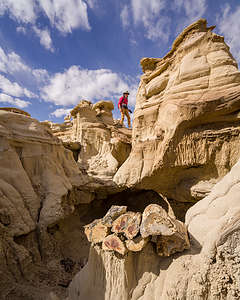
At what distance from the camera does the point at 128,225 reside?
152cm

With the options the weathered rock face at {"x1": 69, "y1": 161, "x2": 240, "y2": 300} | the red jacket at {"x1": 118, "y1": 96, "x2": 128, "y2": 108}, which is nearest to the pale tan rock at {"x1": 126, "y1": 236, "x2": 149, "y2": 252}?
the weathered rock face at {"x1": 69, "y1": 161, "x2": 240, "y2": 300}

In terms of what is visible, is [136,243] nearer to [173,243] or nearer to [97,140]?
[173,243]

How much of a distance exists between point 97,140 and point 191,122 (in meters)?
6.46

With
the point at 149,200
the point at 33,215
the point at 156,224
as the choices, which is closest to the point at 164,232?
the point at 156,224

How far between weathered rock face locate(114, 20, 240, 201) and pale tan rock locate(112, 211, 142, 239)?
235 cm

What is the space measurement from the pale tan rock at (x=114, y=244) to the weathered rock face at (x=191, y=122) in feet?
8.31

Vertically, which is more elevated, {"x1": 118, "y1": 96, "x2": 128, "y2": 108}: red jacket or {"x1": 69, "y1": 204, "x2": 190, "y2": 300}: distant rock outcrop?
{"x1": 118, "y1": 96, "x2": 128, "y2": 108}: red jacket

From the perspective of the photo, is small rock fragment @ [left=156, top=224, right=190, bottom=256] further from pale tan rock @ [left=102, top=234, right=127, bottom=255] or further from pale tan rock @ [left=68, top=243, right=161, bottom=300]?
pale tan rock @ [left=102, top=234, right=127, bottom=255]

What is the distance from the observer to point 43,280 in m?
2.51

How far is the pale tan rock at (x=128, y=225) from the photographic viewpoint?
145 centimetres

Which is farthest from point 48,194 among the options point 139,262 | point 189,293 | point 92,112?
point 92,112

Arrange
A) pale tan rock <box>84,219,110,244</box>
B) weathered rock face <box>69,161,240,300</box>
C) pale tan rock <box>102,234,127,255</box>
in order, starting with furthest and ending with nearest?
pale tan rock <box>84,219,110,244</box> → pale tan rock <box>102,234,127,255</box> → weathered rock face <box>69,161,240,300</box>

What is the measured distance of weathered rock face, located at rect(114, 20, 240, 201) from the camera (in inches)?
124

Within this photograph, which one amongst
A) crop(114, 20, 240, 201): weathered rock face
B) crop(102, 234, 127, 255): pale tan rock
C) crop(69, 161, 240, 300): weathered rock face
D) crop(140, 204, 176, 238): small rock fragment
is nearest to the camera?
crop(69, 161, 240, 300): weathered rock face
